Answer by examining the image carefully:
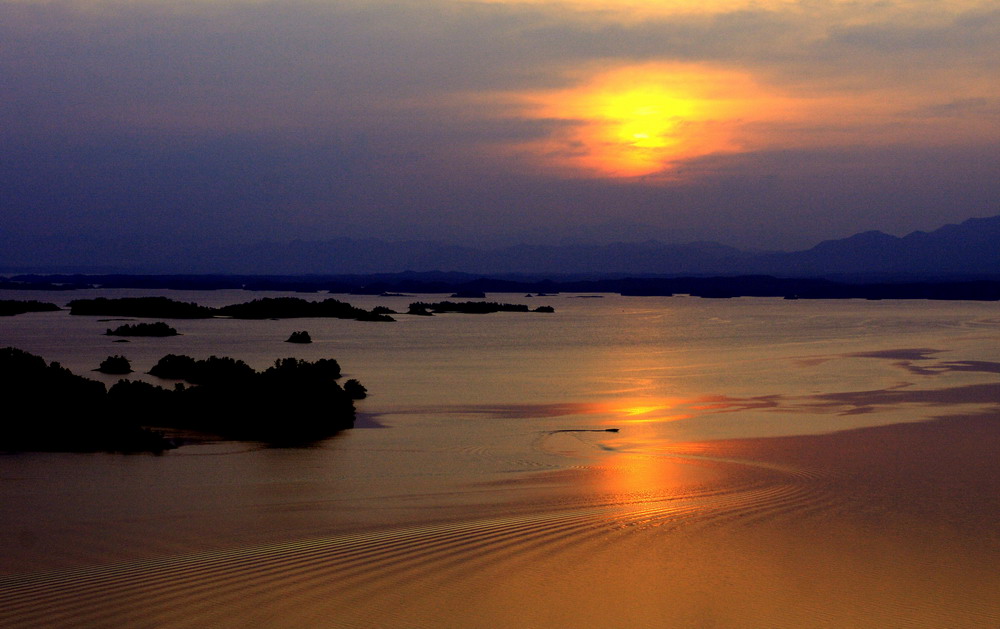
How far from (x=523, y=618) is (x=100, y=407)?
30.8 feet

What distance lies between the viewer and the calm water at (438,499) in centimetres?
705

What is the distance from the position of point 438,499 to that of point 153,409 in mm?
7802

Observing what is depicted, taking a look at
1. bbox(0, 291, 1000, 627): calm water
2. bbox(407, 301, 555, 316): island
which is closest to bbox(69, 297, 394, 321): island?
bbox(407, 301, 555, 316): island

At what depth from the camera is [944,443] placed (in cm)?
1485

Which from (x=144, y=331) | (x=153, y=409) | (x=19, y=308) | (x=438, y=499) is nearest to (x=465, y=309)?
(x=19, y=308)

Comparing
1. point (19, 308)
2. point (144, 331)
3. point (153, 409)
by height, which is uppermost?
point (19, 308)

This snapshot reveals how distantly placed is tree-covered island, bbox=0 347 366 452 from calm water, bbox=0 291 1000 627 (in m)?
0.62

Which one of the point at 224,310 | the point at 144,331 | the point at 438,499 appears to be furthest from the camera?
the point at 224,310

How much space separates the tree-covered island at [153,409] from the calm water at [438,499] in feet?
2.04

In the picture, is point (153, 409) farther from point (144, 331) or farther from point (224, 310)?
point (224, 310)

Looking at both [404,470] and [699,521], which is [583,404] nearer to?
[404,470]

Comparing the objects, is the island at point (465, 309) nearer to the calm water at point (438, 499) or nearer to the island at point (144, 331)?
the island at point (144, 331)

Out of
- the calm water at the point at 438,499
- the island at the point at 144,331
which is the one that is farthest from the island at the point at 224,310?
the calm water at the point at 438,499

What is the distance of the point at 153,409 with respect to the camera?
1642 cm
